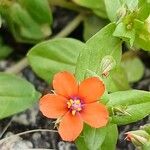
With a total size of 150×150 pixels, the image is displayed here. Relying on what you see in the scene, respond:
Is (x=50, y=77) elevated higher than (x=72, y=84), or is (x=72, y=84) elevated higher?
(x=72, y=84)

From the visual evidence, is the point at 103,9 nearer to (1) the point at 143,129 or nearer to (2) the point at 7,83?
(2) the point at 7,83

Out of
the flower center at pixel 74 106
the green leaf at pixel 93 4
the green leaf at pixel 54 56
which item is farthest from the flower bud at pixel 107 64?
the green leaf at pixel 93 4

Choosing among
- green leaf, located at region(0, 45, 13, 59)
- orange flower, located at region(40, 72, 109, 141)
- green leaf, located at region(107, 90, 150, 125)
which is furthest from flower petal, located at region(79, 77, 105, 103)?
green leaf, located at region(0, 45, 13, 59)

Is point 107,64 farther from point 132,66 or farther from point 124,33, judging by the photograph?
point 132,66

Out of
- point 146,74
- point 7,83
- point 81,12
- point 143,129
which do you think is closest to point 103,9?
point 81,12

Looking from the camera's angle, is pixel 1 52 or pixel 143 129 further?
pixel 1 52
